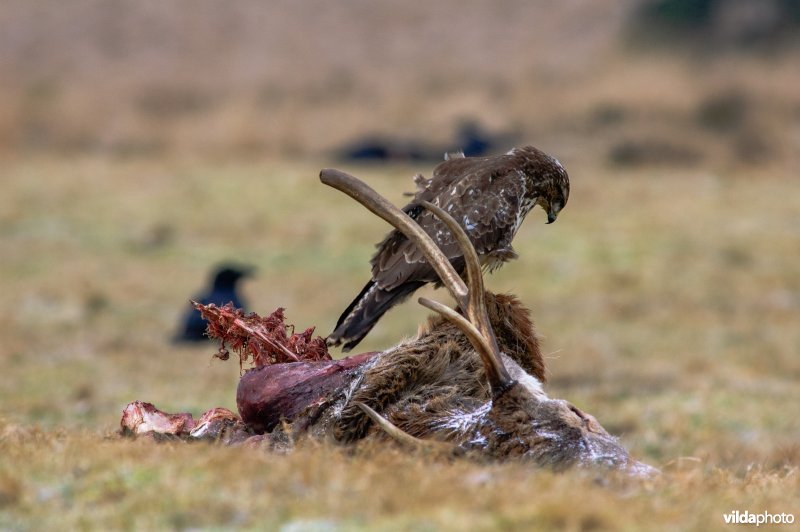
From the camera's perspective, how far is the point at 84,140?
3042 centimetres

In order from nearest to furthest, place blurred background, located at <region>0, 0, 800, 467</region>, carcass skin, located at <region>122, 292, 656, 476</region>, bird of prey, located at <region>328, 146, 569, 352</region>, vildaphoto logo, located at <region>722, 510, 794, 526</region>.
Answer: vildaphoto logo, located at <region>722, 510, 794, 526</region> < carcass skin, located at <region>122, 292, 656, 476</region> < bird of prey, located at <region>328, 146, 569, 352</region> < blurred background, located at <region>0, 0, 800, 467</region>

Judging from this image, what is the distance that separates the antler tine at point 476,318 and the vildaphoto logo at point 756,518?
1.06 meters

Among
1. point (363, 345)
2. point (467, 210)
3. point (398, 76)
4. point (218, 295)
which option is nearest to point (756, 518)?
point (467, 210)

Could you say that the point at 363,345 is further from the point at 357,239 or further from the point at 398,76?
the point at 398,76

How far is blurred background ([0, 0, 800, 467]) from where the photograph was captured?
42.2ft

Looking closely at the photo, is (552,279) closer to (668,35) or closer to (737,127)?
(737,127)

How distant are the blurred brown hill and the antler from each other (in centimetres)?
2348

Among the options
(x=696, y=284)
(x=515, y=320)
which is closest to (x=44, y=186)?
(x=696, y=284)

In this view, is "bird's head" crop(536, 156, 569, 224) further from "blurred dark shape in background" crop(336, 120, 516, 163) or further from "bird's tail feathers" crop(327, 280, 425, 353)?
"blurred dark shape in background" crop(336, 120, 516, 163)

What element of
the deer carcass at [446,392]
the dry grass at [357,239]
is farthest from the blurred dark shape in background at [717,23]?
the deer carcass at [446,392]

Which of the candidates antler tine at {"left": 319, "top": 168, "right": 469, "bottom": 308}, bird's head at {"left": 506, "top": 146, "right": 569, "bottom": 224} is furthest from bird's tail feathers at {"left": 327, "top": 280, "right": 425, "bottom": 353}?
antler tine at {"left": 319, "top": 168, "right": 469, "bottom": 308}

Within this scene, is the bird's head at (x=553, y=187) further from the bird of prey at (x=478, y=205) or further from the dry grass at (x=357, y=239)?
the dry grass at (x=357, y=239)

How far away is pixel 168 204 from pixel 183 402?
46.2 feet

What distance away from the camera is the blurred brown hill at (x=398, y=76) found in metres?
29.7
